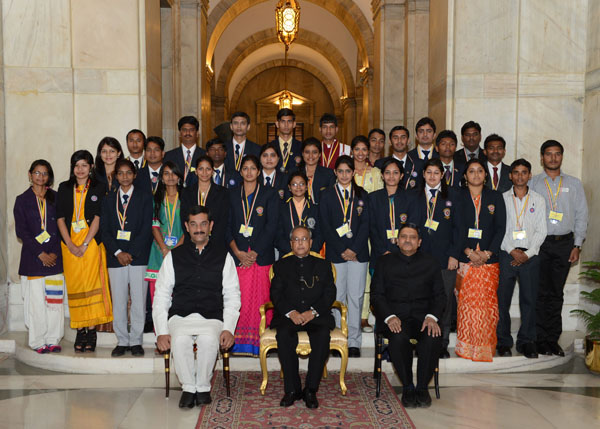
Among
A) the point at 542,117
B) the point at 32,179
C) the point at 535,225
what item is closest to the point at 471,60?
the point at 542,117

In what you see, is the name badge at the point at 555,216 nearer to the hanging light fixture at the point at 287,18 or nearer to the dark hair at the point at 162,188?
the dark hair at the point at 162,188

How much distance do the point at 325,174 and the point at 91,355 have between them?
290 centimetres

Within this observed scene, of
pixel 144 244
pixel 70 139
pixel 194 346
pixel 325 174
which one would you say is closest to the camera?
pixel 194 346

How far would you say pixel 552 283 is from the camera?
5887mm

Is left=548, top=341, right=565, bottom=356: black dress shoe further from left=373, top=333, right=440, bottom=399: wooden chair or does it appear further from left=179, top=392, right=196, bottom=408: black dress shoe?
left=179, top=392, right=196, bottom=408: black dress shoe

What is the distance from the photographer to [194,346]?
4.85m

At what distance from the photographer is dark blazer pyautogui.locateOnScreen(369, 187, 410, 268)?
18.0ft

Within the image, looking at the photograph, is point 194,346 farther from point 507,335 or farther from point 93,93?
point 93,93

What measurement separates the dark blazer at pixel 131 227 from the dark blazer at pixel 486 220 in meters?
2.94

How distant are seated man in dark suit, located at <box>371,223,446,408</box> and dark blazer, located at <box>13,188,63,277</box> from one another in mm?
3172

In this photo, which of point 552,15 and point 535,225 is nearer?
point 535,225

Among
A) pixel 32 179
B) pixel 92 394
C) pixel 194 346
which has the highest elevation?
pixel 32 179

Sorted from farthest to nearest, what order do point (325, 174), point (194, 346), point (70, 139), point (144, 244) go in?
1. point (70, 139)
2. point (325, 174)
3. point (144, 244)
4. point (194, 346)

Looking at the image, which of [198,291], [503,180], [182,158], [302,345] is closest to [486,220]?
[503,180]
